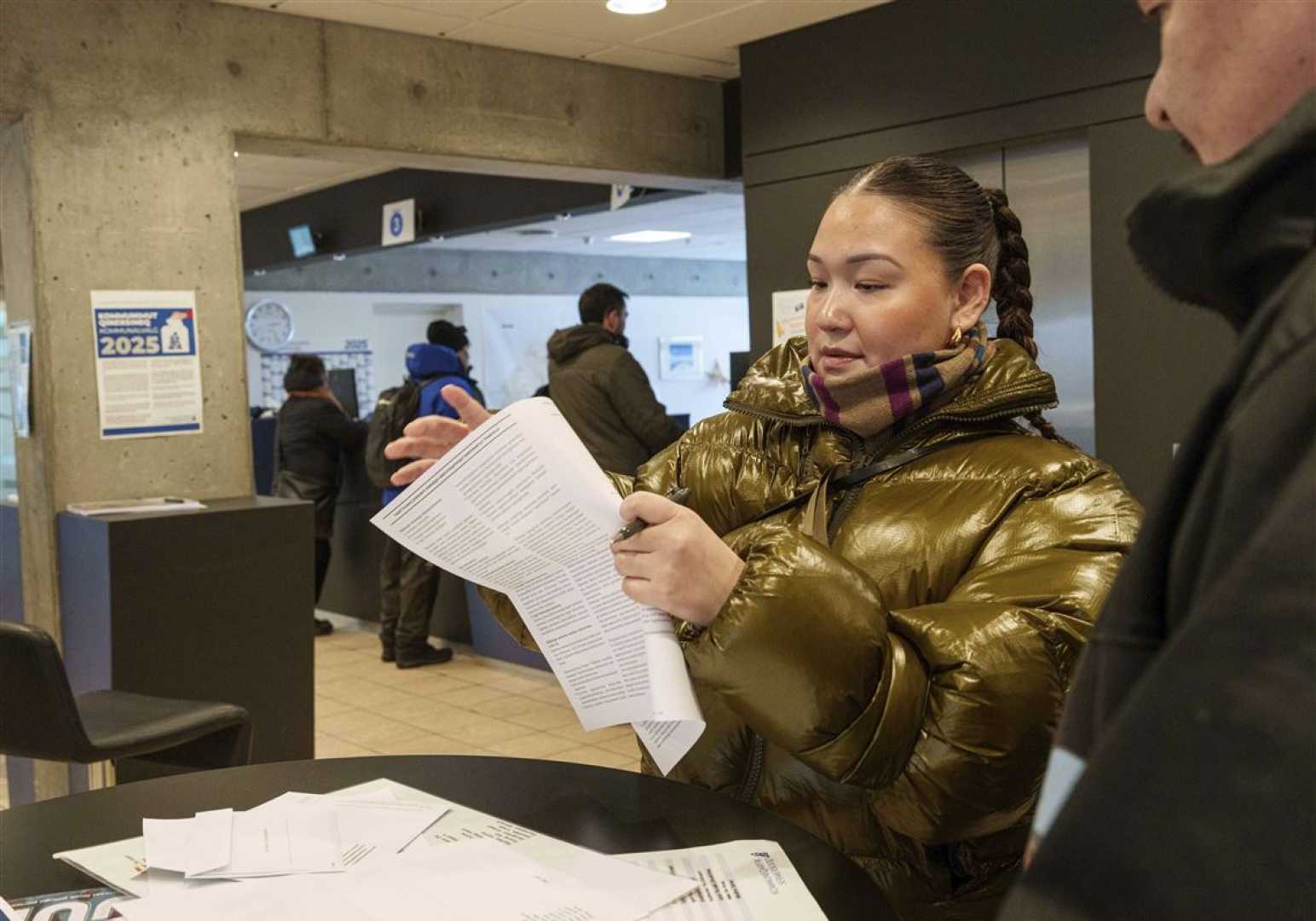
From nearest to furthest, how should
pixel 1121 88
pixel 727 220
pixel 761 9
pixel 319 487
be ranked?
pixel 1121 88
pixel 761 9
pixel 319 487
pixel 727 220

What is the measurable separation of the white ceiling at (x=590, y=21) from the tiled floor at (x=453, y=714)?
2820 millimetres

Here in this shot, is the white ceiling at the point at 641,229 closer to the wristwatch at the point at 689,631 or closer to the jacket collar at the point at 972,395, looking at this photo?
the jacket collar at the point at 972,395

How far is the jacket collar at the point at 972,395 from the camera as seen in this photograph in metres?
1.49

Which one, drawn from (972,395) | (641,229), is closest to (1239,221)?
(972,395)

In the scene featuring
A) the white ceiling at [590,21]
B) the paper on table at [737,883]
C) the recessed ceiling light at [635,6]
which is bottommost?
the paper on table at [737,883]

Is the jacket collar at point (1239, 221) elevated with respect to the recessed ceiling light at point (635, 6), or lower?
lower

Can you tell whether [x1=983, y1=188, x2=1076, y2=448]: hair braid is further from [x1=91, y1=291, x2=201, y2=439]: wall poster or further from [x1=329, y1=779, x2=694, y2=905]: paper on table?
[x1=91, y1=291, x2=201, y2=439]: wall poster

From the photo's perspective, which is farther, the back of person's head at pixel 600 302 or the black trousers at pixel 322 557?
the black trousers at pixel 322 557

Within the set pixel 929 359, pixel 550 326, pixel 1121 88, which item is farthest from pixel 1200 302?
pixel 550 326

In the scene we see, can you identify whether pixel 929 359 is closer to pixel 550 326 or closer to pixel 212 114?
pixel 212 114

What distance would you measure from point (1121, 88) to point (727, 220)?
21.9ft

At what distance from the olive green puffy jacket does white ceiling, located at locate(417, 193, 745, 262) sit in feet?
23.5

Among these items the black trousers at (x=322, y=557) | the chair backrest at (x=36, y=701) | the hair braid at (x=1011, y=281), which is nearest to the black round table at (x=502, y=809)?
the hair braid at (x=1011, y=281)

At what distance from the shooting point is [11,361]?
4.38m
